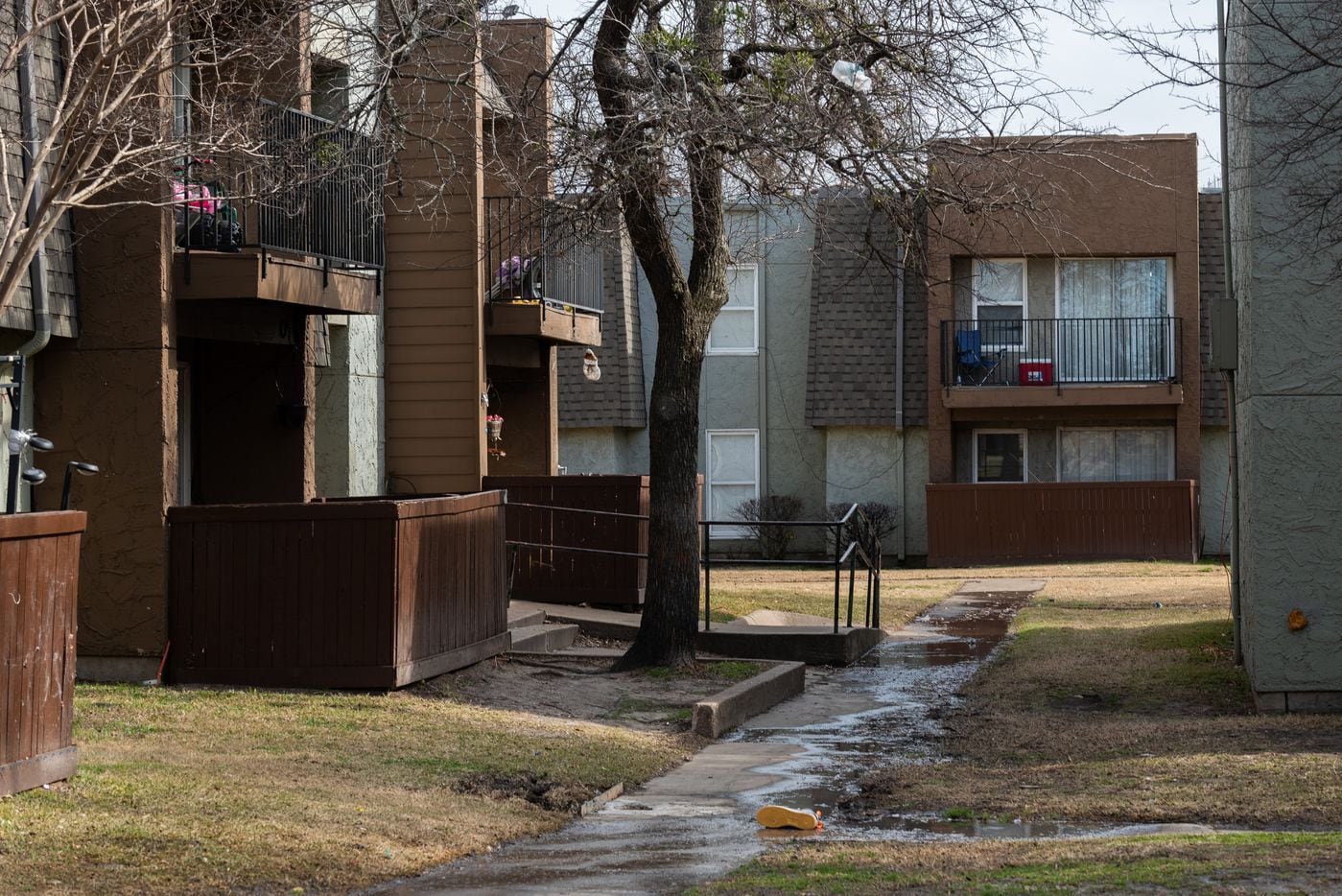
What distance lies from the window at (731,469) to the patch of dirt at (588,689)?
61.5 feet

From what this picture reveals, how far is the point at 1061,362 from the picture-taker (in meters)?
30.4

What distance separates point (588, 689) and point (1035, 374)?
19.0m

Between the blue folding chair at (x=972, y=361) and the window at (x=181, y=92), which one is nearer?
the window at (x=181, y=92)

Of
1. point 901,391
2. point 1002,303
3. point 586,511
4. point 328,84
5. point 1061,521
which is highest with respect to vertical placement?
point 328,84

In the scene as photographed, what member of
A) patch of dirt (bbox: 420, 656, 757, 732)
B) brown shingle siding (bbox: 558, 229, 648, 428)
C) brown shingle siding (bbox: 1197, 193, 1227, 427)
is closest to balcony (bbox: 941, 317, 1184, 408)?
brown shingle siding (bbox: 1197, 193, 1227, 427)

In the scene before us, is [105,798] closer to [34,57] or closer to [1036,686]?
[34,57]

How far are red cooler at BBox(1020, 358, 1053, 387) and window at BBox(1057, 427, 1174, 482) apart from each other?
1.89 metres

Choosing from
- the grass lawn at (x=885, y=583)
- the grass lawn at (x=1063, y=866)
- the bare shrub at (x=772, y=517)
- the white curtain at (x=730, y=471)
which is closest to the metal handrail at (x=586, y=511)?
the grass lawn at (x=885, y=583)

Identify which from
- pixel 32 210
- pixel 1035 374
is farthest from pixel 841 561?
pixel 1035 374

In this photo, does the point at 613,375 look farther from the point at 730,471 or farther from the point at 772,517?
the point at 772,517

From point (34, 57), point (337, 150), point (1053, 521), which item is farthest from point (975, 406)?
point (34, 57)

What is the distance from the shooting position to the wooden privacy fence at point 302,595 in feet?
38.2

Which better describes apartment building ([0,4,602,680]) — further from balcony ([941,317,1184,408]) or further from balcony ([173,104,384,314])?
balcony ([941,317,1184,408])

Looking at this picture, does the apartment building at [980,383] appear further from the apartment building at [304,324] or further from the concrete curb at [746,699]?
the concrete curb at [746,699]
